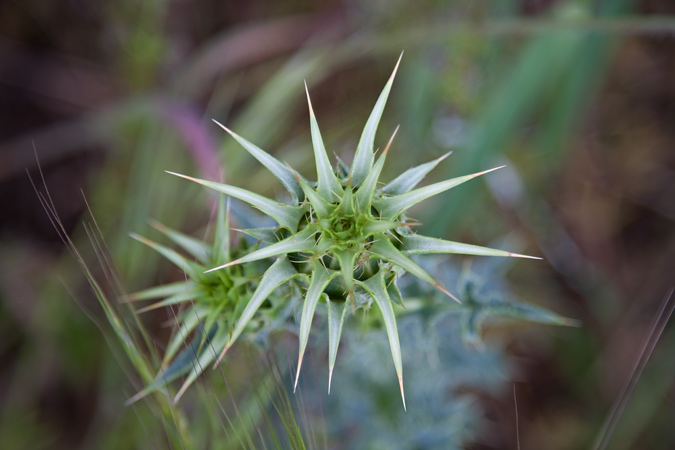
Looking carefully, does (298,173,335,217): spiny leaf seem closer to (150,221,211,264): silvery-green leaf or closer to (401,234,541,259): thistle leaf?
(401,234,541,259): thistle leaf

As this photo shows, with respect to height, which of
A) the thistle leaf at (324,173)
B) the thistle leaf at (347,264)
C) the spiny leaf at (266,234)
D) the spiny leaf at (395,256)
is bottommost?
the spiny leaf at (266,234)

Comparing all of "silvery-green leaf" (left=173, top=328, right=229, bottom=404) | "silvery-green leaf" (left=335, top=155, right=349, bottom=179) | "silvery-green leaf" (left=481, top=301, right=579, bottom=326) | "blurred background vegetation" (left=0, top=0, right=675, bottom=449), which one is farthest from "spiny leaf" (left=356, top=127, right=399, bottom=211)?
"blurred background vegetation" (left=0, top=0, right=675, bottom=449)

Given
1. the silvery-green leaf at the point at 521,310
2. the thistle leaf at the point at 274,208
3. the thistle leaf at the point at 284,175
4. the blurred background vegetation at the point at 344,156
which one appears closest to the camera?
the thistle leaf at the point at 274,208

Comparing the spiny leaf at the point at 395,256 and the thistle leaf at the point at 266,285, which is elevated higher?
the spiny leaf at the point at 395,256

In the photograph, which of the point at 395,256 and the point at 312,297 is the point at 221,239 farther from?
the point at 395,256

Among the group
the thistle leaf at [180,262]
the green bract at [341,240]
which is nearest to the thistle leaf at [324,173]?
the green bract at [341,240]

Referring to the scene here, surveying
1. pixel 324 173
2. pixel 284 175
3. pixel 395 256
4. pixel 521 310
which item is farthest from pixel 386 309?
pixel 521 310

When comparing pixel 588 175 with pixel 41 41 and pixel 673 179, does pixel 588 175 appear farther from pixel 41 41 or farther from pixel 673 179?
pixel 41 41

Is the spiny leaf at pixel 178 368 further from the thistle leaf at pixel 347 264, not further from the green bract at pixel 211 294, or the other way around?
the thistle leaf at pixel 347 264
